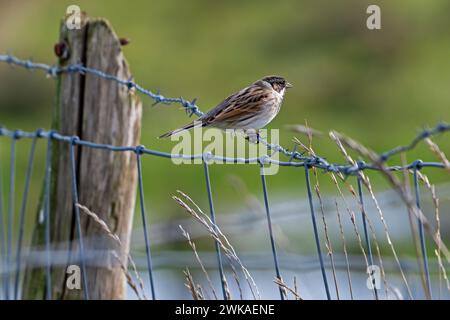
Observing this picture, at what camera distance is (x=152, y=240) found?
905 cm

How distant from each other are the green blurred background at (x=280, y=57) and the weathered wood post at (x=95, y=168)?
446 inches

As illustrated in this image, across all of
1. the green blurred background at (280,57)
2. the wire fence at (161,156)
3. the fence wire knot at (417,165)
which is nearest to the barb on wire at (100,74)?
the wire fence at (161,156)

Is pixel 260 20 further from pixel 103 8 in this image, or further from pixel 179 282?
pixel 179 282

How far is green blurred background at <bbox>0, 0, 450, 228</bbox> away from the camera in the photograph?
19422 mm

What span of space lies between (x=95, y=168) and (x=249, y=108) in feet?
4.25

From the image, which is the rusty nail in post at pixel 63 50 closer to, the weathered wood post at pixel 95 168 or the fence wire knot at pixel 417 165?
the weathered wood post at pixel 95 168

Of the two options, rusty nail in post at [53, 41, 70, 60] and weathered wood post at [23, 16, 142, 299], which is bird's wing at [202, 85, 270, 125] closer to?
weathered wood post at [23, 16, 142, 299]

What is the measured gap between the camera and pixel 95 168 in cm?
555

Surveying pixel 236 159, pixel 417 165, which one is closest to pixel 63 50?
pixel 236 159

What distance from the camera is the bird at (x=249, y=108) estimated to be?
6.35 meters

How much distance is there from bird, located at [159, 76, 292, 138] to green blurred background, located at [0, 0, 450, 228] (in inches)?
406

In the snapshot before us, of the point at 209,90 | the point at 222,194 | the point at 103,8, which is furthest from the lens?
the point at 103,8

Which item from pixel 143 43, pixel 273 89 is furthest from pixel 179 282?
pixel 143 43

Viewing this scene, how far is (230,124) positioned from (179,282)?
3.08 metres
